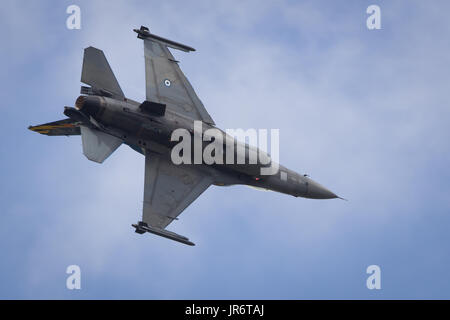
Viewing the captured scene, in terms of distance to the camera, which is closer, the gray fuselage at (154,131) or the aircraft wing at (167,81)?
the gray fuselage at (154,131)

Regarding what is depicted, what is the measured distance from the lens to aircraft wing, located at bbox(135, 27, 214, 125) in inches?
1954

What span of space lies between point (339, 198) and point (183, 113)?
40.1 ft

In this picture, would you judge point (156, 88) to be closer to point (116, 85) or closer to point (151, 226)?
point (116, 85)

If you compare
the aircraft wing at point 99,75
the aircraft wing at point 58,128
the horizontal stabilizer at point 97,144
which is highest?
the aircraft wing at point 99,75

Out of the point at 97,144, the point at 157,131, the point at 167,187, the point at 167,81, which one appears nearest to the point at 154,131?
the point at 157,131

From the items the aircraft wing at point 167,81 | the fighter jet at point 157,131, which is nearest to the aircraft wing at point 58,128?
the fighter jet at point 157,131

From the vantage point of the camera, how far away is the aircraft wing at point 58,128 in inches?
1841

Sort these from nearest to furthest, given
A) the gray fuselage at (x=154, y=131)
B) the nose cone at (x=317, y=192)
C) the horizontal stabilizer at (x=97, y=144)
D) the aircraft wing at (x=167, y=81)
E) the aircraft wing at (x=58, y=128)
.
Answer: the horizontal stabilizer at (x=97, y=144), the gray fuselage at (x=154, y=131), the aircraft wing at (x=58, y=128), the aircraft wing at (x=167, y=81), the nose cone at (x=317, y=192)

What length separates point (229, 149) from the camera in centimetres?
4834

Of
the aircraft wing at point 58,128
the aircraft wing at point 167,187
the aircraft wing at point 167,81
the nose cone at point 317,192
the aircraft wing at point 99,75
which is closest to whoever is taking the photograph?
the aircraft wing at point 58,128

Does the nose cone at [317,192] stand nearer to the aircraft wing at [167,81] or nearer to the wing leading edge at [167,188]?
the wing leading edge at [167,188]

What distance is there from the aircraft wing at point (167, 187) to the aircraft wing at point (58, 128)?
4773mm

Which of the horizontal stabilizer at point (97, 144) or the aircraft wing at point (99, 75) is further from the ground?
the aircraft wing at point (99, 75)

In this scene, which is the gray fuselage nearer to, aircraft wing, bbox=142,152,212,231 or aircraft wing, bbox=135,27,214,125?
aircraft wing, bbox=142,152,212,231
